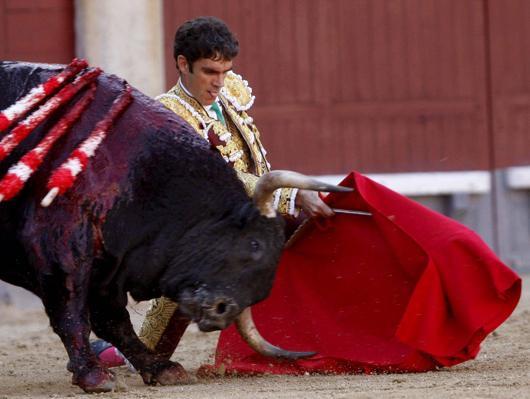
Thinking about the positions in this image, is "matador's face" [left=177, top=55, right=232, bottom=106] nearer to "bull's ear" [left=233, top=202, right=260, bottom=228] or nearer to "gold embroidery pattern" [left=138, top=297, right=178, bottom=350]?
"bull's ear" [left=233, top=202, right=260, bottom=228]

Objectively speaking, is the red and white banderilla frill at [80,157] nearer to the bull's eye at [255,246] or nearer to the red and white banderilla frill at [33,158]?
the red and white banderilla frill at [33,158]

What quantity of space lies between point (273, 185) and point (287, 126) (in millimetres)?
4170

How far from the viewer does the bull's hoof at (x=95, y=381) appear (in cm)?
514

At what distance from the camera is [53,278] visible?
17.0 ft

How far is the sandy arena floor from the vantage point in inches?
193

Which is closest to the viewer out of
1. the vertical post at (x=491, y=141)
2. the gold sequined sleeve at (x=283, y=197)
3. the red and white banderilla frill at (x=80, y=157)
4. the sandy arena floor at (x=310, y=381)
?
the sandy arena floor at (x=310, y=381)

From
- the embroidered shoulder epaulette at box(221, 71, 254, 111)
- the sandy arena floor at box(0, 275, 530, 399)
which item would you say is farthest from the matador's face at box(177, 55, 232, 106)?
the sandy arena floor at box(0, 275, 530, 399)

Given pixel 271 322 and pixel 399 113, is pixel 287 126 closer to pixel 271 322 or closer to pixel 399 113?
pixel 399 113

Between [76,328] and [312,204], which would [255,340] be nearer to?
[312,204]

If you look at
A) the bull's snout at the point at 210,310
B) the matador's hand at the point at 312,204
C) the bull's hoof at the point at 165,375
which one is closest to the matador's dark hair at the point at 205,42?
the matador's hand at the point at 312,204

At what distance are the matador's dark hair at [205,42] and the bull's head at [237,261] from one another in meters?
0.53

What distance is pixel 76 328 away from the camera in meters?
5.18

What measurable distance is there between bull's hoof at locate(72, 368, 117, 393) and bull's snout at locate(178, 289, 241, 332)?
360mm

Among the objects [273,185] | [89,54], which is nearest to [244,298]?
[273,185]
